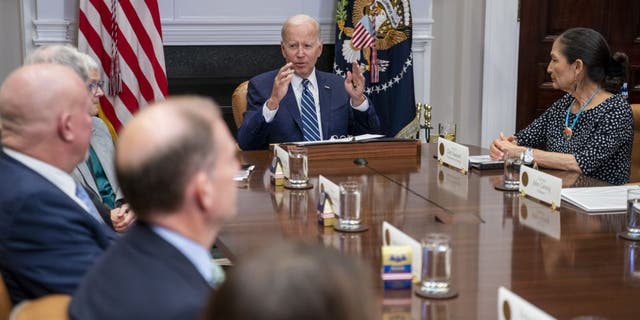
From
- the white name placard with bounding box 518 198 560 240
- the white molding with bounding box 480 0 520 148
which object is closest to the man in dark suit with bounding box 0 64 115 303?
the white name placard with bounding box 518 198 560 240

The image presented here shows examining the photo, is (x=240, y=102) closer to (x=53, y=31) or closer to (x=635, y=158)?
(x=53, y=31)

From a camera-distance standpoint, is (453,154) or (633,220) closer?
(633,220)

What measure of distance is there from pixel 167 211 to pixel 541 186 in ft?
6.31

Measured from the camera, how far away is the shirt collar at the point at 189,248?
1472 millimetres

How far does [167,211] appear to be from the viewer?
1464 millimetres

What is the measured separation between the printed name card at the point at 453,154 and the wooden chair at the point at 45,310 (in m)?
2.27

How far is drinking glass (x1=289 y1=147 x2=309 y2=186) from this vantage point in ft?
10.9

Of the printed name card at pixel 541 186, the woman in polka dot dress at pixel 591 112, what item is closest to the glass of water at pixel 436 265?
the printed name card at pixel 541 186

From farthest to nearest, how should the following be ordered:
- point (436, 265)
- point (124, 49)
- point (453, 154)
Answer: point (124, 49), point (453, 154), point (436, 265)

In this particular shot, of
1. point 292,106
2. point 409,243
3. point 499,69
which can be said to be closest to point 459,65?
point 499,69

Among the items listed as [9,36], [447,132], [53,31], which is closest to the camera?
[447,132]

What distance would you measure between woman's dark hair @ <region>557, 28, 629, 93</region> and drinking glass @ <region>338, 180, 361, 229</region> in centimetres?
166

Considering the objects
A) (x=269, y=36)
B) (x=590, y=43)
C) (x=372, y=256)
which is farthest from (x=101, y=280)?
(x=269, y=36)

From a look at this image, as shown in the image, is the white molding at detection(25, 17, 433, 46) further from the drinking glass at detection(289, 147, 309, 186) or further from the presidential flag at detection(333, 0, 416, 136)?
the drinking glass at detection(289, 147, 309, 186)
